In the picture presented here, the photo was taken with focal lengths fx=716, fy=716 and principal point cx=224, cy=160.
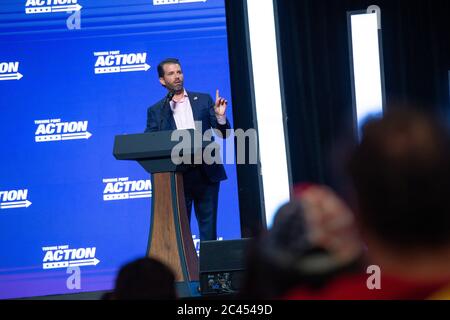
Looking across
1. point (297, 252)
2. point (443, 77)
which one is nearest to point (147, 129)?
point (443, 77)

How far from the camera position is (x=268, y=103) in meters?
4.78

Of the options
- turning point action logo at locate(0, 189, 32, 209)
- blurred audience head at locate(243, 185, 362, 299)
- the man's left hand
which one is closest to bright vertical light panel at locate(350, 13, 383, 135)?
the man's left hand

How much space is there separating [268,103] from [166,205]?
1.12 m

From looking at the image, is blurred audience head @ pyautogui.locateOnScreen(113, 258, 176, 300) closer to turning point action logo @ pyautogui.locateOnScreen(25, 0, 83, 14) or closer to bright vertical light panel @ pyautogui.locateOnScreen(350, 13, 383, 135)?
bright vertical light panel @ pyautogui.locateOnScreen(350, 13, 383, 135)

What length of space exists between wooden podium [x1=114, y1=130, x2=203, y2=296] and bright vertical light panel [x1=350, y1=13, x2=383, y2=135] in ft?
4.30

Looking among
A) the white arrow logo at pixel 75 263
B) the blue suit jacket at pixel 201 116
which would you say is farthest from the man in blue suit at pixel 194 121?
the white arrow logo at pixel 75 263

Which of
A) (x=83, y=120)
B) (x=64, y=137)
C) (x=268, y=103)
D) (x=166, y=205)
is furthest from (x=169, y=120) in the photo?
(x=166, y=205)

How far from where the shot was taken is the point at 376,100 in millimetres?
4703

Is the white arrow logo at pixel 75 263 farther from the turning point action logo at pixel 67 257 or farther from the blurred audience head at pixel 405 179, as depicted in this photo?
the blurred audience head at pixel 405 179

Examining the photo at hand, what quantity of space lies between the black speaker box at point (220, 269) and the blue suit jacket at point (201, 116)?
5.57 ft

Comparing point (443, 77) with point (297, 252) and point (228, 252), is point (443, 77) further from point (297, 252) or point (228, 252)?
point (297, 252)

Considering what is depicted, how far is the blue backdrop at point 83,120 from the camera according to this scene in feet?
18.1

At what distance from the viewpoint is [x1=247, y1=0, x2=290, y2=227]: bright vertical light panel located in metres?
4.57

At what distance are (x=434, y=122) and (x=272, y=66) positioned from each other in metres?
3.96
